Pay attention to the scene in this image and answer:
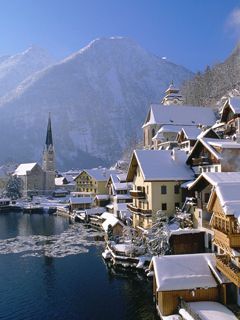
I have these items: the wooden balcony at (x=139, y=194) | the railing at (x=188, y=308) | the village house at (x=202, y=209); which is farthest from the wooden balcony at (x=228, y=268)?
the wooden balcony at (x=139, y=194)

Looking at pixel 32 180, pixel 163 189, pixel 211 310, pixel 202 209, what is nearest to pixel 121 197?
pixel 163 189

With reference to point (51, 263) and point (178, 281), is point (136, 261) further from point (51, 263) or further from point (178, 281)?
point (178, 281)

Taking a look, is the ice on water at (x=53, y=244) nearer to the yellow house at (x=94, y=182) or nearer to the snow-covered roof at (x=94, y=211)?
the snow-covered roof at (x=94, y=211)

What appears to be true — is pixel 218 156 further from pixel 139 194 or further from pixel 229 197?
pixel 229 197

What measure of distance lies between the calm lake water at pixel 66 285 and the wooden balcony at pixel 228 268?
661cm

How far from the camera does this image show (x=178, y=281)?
26.5 meters

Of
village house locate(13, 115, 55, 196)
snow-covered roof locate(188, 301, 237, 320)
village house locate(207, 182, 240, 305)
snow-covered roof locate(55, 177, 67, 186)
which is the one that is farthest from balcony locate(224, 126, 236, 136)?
snow-covered roof locate(55, 177, 67, 186)

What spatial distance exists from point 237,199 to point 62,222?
2599 inches

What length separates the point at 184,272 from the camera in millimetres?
27109

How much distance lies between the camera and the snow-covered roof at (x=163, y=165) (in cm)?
4791

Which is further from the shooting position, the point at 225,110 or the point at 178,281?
the point at 225,110

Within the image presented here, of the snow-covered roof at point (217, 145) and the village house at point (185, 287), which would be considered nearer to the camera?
the village house at point (185, 287)

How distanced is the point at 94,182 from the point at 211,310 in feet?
271

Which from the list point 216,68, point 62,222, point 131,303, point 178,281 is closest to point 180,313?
point 178,281
